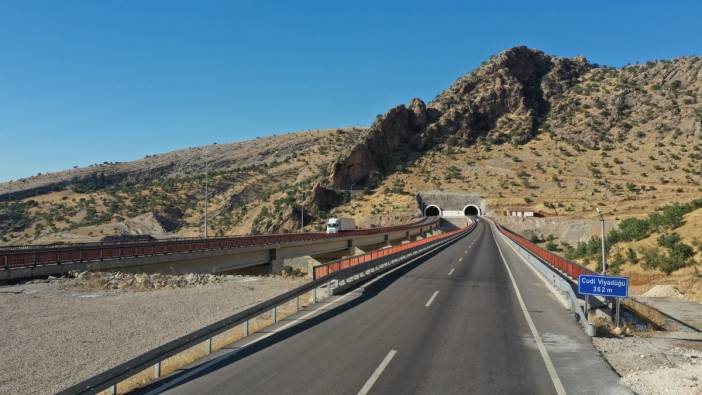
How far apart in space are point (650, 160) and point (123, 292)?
114m

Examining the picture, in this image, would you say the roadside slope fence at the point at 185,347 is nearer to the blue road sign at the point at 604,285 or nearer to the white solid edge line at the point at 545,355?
the white solid edge line at the point at 545,355

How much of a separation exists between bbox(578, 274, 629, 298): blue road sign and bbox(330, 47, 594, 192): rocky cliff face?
292 ft

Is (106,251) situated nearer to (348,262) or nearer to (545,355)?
(348,262)

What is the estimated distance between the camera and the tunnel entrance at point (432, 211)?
337 feet

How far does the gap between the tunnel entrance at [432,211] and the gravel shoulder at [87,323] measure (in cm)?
8062

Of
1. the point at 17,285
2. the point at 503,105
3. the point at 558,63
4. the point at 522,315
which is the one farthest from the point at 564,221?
the point at 558,63

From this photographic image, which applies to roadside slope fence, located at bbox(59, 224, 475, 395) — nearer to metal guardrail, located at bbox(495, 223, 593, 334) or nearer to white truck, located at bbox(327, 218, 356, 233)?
metal guardrail, located at bbox(495, 223, 593, 334)

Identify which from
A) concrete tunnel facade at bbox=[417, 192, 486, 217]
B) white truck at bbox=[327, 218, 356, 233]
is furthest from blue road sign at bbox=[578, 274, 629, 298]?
concrete tunnel facade at bbox=[417, 192, 486, 217]

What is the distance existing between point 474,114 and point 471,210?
41859mm

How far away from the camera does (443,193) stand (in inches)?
4134

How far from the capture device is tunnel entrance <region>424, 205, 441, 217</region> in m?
103

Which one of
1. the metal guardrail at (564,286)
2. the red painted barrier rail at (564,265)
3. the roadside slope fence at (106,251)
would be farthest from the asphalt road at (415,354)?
Answer: the roadside slope fence at (106,251)

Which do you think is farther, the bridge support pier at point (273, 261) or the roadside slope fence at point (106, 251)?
the bridge support pier at point (273, 261)

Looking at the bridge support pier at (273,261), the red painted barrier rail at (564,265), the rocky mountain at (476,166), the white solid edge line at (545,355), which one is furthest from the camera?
the rocky mountain at (476,166)
